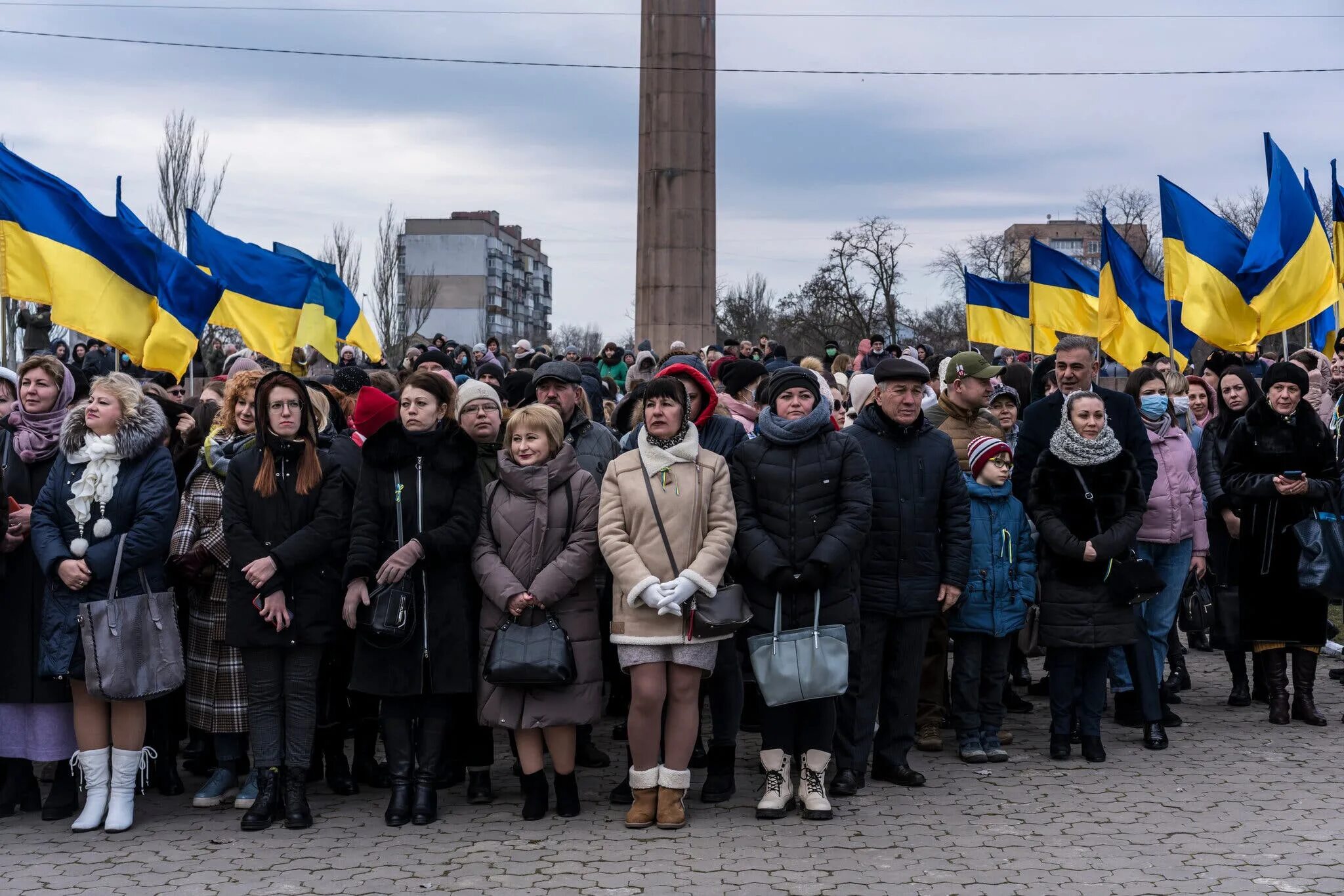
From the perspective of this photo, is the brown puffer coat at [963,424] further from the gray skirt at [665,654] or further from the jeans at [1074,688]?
the gray skirt at [665,654]

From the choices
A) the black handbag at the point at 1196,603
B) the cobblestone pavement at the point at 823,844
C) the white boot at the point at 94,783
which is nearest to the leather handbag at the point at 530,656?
the cobblestone pavement at the point at 823,844

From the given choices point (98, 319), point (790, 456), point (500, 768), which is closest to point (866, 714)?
point (790, 456)

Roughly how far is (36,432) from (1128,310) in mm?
8959

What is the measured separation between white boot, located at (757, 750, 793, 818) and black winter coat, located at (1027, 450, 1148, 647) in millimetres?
1704

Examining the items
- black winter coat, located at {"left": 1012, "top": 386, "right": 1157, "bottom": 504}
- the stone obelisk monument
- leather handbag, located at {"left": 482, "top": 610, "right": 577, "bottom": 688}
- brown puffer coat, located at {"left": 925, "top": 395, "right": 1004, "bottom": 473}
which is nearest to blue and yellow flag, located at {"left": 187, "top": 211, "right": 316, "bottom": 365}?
brown puffer coat, located at {"left": 925, "top": 395, "right": 1004, "bottom": 473}

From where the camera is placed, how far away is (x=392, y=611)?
20.2ft

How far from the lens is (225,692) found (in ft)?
21.8

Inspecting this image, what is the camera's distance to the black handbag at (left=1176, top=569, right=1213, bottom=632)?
8.46 m

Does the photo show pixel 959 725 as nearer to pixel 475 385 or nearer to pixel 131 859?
pixel 475 385

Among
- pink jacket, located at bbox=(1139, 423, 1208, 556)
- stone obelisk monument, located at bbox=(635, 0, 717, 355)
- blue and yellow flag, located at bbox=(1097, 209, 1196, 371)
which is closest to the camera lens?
pink jacket, located at bbox=(1139, 423, 1208, 556)

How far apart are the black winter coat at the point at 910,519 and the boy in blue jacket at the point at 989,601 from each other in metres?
0.42

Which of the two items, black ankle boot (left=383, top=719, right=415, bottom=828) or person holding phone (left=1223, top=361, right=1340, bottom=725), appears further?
person holding phone (left=1223, top=361, right=1340, bottom=725)

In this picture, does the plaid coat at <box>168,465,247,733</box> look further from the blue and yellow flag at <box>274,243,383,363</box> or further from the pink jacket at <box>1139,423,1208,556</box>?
the blue and yellow flag at <box>274,243,383,363</box>

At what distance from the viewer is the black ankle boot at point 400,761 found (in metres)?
6.34
